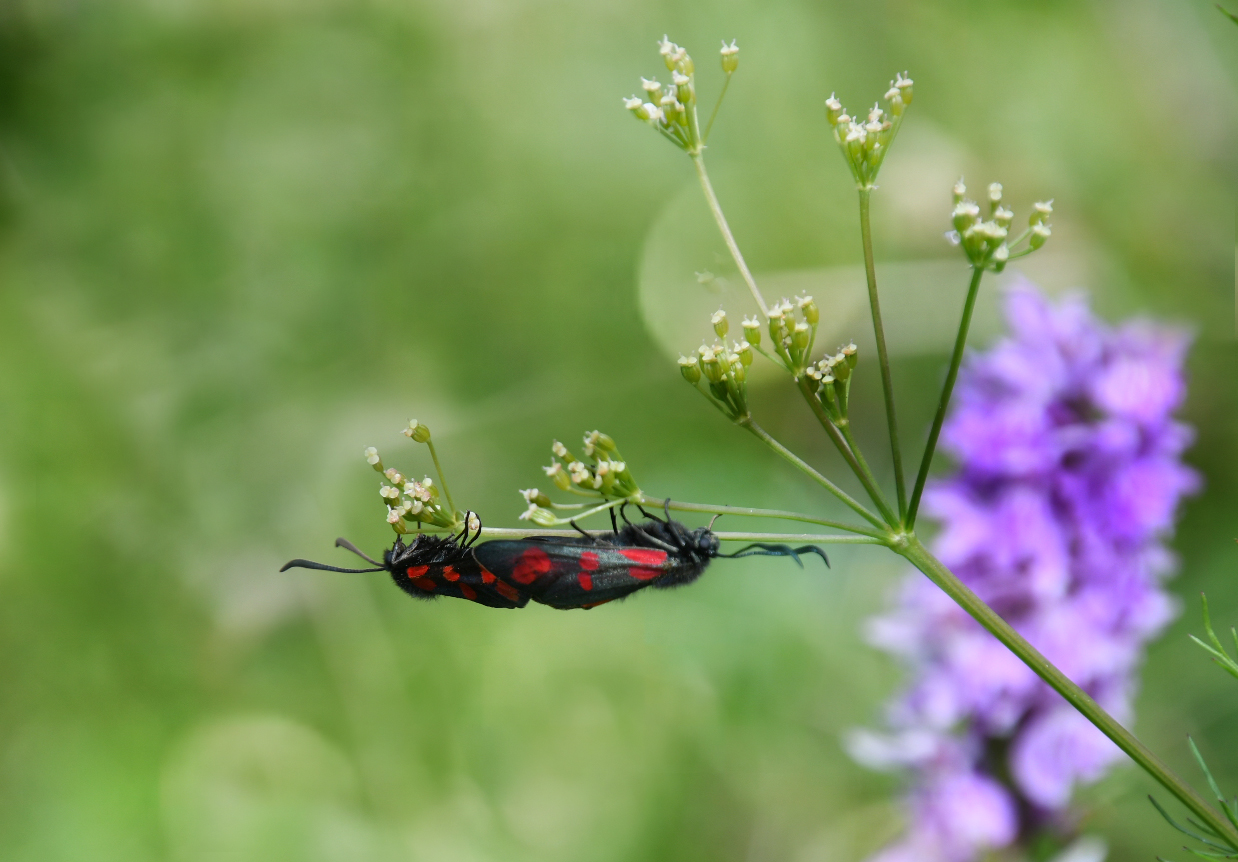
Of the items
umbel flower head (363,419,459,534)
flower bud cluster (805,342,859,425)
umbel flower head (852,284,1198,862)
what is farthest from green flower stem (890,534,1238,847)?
umbel flower head (852,284,1198,862)

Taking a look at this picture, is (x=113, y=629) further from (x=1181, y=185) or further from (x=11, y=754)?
(x=1181, y=185)

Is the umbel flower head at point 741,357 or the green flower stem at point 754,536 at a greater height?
the umbel flower head at point 741,357

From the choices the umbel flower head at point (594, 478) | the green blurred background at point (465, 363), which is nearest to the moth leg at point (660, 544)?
the umbel flower head at point (594, 478)

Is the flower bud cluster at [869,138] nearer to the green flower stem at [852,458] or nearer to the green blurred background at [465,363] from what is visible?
the green flower stem at [852,458]

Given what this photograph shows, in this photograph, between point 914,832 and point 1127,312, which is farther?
point 1127,312

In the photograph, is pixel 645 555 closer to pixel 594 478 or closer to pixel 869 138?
pixel 594 478

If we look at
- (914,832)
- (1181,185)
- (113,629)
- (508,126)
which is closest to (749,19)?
(508,126)

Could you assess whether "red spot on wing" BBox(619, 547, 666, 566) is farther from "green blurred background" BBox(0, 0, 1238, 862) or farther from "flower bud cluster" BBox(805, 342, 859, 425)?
"green blurred background" BBox(0, 0, 1238, 862)

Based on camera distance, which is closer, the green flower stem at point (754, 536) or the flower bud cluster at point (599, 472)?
the green flower stem at point (754, 536)
